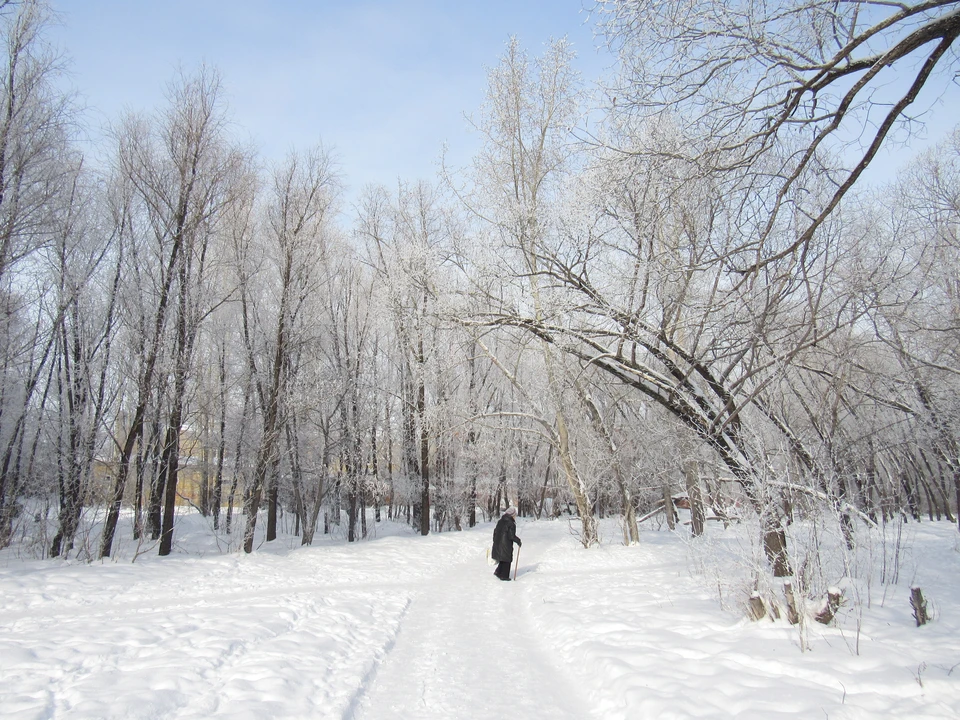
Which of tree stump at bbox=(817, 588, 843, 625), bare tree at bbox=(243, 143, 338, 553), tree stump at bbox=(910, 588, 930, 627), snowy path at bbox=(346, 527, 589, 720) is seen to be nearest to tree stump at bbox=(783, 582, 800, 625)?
tree stump at bbox=(817, 588, 843, 625)

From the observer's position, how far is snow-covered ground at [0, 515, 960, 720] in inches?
150

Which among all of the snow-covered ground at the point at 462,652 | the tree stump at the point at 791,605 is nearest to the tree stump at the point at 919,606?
the snow-covered ground at the point at 462,652

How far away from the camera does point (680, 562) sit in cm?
1144

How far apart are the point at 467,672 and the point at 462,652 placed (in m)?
0.69

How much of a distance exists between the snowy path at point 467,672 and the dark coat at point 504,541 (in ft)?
8.46

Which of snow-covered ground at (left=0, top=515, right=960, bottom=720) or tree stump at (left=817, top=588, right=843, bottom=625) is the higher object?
tree stump at (left=817, top=588, right=843, bottom=625)

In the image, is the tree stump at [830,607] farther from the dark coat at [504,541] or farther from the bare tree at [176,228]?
the bare tree at [176,228]

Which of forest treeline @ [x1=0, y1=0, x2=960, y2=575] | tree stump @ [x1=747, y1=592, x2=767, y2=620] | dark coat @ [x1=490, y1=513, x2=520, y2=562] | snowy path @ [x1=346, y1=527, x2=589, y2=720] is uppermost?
forest treeline @ [x1=0, y1=0, x2=960, y2=575]

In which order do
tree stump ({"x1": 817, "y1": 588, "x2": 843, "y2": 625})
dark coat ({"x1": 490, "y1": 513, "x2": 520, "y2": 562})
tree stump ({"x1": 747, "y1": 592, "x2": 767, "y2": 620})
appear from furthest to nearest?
dark coat ({"x1": 490, "y1": 513, "x2": 520, "y2": 562}) < tree stump ({"x1": 747, "y1": 592, "x2": 767, "y2": 620}) < tree stump ({"x1": 817, "y1": 588, "x2": 843, "y2": 625})

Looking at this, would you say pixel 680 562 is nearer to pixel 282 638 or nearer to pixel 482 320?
pixel 482 320

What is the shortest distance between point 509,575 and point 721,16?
1021 cm

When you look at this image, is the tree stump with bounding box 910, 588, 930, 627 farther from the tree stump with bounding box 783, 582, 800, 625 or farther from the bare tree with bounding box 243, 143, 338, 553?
the bare tree with bounding box 243, 143, 338, 553

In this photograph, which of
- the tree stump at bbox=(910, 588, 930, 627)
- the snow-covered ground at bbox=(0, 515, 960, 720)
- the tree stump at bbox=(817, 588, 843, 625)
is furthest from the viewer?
the tree stump at bbox=(910, 588, 930, 627)

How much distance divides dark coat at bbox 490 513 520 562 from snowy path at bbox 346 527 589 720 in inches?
102
